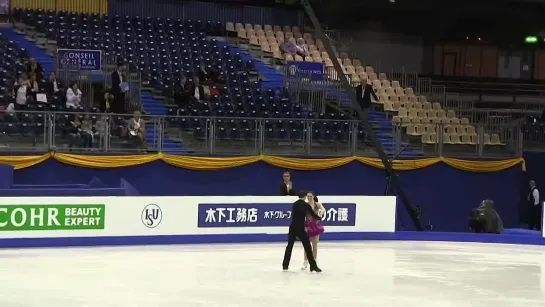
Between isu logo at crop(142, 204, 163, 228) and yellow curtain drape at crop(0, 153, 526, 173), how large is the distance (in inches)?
108

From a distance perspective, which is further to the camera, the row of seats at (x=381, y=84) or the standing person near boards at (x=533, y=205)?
the row of seats at (x=381, y=84)

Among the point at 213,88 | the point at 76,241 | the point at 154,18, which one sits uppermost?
the point at 154,18

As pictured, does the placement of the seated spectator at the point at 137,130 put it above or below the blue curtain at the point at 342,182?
above

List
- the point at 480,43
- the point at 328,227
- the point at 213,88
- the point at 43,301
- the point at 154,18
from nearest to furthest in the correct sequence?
the point at 43,301, the point at 328,227, the point at 213,88, the point at 154,18, the point at 480,43

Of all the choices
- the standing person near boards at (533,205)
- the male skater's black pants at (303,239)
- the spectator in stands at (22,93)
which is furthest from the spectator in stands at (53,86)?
the standing person near boards at (533,205)

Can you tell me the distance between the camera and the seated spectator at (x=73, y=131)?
914 inches

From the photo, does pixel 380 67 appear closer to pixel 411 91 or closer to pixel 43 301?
pixel 411 91

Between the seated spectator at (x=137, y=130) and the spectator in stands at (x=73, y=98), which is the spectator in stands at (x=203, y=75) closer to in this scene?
the seated spectator at (x=137, y=130)

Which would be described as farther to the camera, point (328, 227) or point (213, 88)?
point (213, 88)

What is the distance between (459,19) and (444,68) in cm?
217

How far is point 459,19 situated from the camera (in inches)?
1582

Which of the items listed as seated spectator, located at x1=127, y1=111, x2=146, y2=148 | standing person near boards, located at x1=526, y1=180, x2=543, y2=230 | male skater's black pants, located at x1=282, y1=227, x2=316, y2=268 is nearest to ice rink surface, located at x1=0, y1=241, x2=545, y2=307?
male skater's black pants, located at x1=282, y1=227, x2=316, y2=268

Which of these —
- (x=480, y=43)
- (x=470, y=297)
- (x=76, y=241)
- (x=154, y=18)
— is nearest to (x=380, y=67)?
(x=480, y=43)

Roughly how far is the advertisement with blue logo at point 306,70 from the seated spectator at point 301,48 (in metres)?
2.57
